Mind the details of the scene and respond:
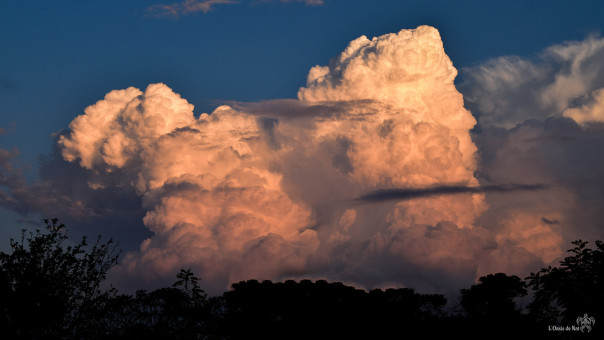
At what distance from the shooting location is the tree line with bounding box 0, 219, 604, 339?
32375 millimetres

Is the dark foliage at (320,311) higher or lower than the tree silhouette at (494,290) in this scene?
lower

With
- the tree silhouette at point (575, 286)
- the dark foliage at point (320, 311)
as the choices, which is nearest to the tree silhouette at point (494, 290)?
the dark foliage at point (320, 311)

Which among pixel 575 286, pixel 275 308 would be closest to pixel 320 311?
pixel 275 308

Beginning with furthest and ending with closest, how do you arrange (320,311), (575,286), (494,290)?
(494,290)
(320,311)
(575,286)

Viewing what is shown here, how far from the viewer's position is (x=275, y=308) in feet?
227

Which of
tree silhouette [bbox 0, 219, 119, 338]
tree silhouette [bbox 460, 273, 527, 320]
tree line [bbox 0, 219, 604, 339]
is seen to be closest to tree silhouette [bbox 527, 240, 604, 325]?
tree line [bbox 0, 219, 604, 339]

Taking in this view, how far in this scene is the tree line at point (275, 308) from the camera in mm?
32375

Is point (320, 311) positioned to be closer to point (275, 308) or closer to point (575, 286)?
point (275, 308)

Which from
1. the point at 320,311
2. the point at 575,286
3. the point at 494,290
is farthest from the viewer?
the point at 494,290

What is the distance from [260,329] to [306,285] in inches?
487

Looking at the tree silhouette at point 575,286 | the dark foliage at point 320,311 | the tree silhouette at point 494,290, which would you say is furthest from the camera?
the tree silhouette at point 494,290

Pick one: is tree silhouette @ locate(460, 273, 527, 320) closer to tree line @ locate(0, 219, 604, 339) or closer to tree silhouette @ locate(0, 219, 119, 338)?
tree line @ locate(0, 219, 604, 339)

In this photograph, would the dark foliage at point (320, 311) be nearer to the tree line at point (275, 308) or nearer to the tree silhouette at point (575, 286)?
the tree line at point (275, 308)

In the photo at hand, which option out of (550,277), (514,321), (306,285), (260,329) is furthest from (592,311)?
(306,285)
